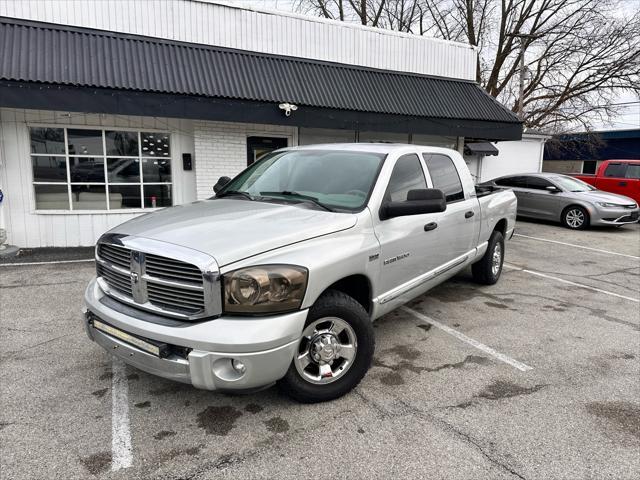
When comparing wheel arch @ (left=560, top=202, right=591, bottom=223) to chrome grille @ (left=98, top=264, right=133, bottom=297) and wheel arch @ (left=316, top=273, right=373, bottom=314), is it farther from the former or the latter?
chrome grille @ (left=98, top=264, right=133, bottom=297)

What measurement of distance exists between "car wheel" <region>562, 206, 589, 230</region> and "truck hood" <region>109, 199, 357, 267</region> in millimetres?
11408

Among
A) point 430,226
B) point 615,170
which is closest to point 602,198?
point 615,170

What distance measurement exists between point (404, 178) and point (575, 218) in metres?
10.6

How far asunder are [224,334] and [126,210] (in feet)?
24.3

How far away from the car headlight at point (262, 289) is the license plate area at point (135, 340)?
0.45 m

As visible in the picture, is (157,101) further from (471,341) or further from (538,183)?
(538,183)

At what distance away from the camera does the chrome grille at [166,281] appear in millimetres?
2566

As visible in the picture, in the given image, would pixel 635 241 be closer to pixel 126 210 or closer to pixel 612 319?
pixel 612 319

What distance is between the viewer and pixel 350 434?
2801 millimetres

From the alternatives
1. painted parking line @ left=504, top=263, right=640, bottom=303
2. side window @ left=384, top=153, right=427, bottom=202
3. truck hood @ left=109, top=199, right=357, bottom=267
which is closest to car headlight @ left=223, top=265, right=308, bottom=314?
truck hood @ left=109, top=199, right=357, bottom=267

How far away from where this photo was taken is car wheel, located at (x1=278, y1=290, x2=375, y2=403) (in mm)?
2928

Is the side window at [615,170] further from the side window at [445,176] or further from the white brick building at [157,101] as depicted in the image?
the side window at [445,176]

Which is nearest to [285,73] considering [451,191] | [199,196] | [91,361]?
[199,196]

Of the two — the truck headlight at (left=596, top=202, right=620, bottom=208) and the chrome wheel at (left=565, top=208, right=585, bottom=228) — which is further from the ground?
the truck headlight at (left=596, top=202, right=620, bottom=208)
